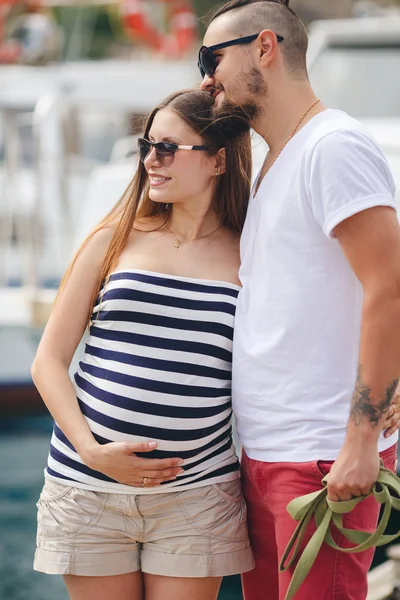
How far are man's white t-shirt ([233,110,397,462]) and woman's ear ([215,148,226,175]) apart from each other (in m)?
0.29

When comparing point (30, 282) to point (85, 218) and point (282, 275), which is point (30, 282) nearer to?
point (85, 218)

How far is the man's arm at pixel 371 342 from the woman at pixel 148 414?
0.40 metres

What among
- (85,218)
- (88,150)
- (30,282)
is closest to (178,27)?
(88,150)

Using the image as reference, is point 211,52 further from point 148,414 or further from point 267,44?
point 148,414

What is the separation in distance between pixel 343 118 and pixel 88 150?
10.2m

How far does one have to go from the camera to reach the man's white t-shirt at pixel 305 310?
6.67 ft

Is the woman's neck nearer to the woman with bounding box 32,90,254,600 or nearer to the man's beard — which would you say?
the woman with bounding box 32,90,254,600

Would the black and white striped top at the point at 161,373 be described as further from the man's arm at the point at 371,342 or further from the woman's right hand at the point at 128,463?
the man's arm at the point at 371,342

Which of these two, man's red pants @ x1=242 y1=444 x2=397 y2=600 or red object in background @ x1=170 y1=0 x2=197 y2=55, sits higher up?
red object in background @ x1=170 y1=0 x2=197 y2=55

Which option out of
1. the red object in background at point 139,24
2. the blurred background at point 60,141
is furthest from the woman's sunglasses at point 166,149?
the red object in background at point 139,24

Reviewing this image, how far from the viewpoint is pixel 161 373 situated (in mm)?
2236

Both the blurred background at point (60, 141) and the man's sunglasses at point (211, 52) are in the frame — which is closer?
the man's sunglasses at point (211, 52)

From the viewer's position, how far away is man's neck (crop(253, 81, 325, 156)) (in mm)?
2195

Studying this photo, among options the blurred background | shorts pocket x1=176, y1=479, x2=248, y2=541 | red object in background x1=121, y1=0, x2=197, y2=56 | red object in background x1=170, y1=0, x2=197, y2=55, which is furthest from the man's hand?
red object in background x1=170, y1=0, x2=197, y2=55
